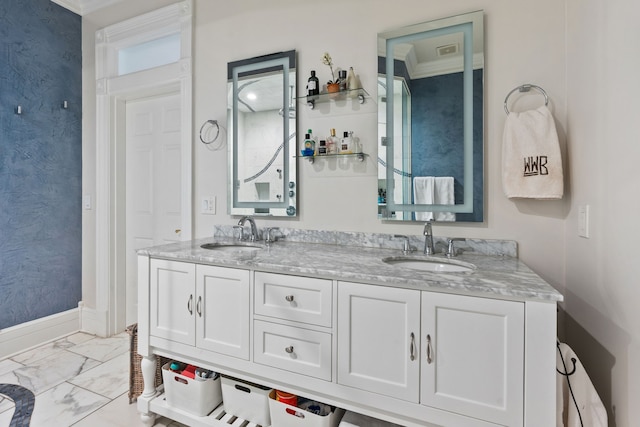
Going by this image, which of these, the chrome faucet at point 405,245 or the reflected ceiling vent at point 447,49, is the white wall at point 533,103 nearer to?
the chrome faucet at point 405,245

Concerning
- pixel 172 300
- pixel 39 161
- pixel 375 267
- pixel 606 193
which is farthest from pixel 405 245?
pixel 39 161

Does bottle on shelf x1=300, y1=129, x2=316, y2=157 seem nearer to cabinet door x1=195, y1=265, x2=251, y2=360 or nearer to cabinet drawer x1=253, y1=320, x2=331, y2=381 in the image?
cabinet door x1=195, y1=265, x2=251, y2=360

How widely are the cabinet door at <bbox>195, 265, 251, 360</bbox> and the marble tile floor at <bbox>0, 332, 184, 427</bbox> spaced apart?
62 cm

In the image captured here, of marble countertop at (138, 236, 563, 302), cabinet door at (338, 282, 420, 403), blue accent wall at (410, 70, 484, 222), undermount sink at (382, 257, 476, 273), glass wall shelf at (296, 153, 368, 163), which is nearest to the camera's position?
marble countertop at (138, 236, 563, 302)

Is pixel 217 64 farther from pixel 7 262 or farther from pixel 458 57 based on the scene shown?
pixel 7 262

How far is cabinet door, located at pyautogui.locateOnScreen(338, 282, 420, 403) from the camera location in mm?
1146

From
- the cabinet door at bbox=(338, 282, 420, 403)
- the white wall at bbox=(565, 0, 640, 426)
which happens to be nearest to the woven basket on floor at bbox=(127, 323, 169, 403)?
the cabinet door at bbox=(338, 282, 420, 403)

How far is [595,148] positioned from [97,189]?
3.37m

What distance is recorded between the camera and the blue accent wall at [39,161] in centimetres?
237

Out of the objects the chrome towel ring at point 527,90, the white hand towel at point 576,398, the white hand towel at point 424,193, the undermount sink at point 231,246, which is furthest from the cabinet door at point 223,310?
the chrome towel ring at point 527,90

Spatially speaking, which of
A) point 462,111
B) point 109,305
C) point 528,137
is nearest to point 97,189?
point 109,305

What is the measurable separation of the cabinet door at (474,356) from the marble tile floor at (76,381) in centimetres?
145

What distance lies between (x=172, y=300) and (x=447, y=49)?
1938mm

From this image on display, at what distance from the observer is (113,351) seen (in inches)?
97.2
